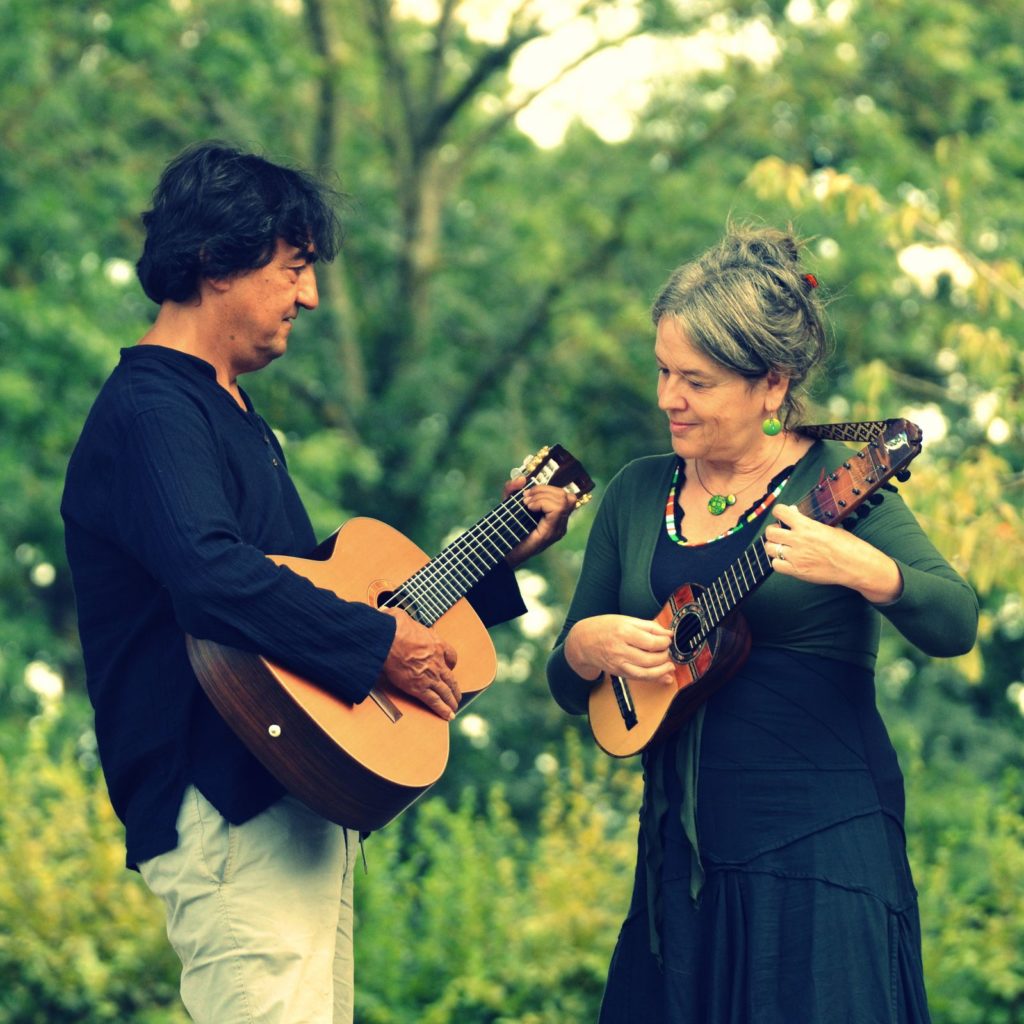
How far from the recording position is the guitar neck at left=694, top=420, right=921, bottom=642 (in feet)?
8.30

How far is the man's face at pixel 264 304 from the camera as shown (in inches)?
112

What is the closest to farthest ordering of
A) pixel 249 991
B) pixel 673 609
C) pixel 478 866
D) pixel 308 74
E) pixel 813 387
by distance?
1. pixel 249 991
2. pixel 673 609
3. pixel 813 387
4. pixel 478 866
5. pixel 308 74

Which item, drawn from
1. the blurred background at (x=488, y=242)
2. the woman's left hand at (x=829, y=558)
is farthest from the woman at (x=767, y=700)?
the blurred background at (x=488, y=242)

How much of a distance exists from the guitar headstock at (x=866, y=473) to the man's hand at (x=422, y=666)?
2.34ft

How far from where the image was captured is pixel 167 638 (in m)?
2.76

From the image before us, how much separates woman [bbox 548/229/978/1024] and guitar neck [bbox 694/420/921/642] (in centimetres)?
6

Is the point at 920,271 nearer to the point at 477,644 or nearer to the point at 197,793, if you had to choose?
the point at 477,644

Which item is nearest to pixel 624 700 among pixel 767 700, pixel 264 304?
pixel 767 700

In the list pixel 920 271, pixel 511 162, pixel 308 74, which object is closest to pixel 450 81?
pixel 511 162

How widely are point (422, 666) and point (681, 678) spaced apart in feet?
1.50

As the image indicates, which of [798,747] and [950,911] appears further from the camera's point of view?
[950,911]

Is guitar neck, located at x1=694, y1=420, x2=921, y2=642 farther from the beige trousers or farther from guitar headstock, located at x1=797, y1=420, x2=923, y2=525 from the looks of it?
the beige trousers

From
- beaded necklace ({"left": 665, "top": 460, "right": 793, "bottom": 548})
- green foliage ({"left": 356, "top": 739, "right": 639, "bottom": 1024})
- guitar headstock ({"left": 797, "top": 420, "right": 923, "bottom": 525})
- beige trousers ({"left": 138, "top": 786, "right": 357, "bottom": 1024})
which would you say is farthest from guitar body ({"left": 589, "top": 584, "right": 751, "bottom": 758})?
green foliage ({"left": 356, "top": 739, "right": 639, "bottom": 1024})

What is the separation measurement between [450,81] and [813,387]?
11866 millimetres
